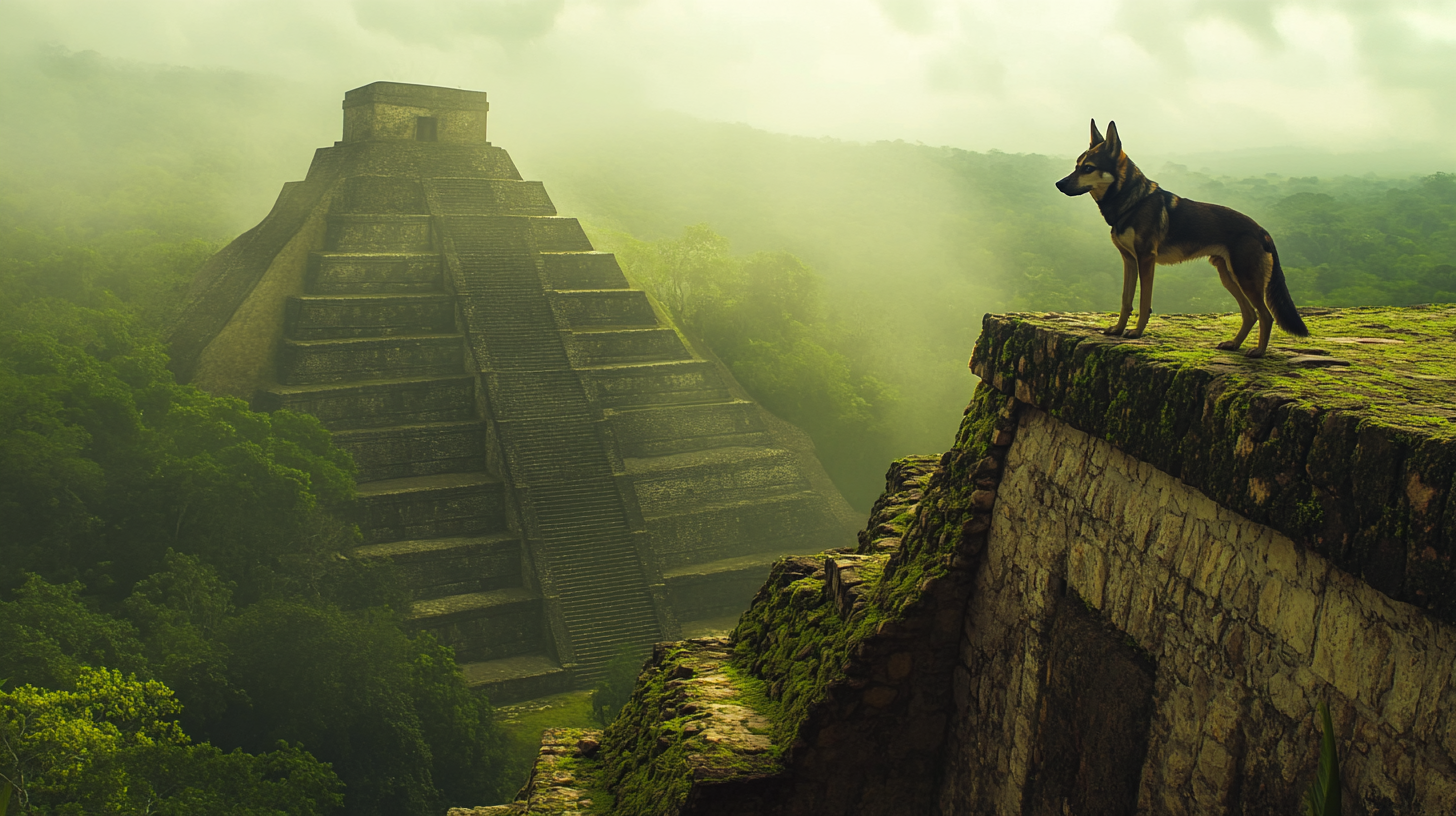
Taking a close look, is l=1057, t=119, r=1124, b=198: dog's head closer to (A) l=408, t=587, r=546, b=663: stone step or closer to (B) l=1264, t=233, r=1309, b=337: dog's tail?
(B) l=1264, t=233, r=1309, b=337: dog's tail

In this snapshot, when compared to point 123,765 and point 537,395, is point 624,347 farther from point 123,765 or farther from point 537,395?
point 123,765

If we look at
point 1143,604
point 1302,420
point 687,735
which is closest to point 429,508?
point 687,735

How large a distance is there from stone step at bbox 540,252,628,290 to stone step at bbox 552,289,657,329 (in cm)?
43

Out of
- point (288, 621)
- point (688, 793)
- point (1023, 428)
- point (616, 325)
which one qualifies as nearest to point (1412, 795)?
point (1023, 428)

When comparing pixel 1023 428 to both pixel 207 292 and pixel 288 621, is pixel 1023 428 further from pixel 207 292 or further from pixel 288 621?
pixel 207 292

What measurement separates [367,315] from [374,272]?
152cm

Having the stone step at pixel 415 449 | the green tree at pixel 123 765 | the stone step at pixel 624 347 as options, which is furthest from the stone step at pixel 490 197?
the green tree at pixel 123 765

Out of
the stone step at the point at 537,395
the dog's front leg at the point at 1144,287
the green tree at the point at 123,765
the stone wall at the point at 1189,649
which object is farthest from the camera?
the stone step at the point at 537,395

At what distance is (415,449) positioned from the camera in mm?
23094

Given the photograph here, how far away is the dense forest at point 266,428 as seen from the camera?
44.4 feet

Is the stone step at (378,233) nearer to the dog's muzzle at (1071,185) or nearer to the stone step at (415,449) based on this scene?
the stone step at (415,449)

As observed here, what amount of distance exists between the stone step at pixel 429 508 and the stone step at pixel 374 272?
537 centimetres

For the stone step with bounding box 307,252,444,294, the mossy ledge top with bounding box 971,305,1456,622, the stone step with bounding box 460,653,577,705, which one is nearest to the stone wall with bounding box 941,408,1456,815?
the mossy ledge top with bounding box 971,305,1456,622

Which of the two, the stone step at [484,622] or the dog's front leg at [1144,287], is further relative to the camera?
the stone step at [484,622]
